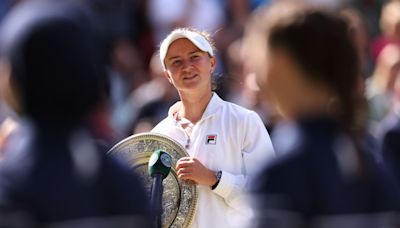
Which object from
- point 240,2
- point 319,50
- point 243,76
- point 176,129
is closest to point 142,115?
point 243,76

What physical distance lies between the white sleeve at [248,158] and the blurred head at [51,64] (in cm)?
302

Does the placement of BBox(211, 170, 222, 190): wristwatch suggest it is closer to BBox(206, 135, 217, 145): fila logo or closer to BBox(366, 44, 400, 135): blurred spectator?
BBox(206, 135, 217, 145): fila logo

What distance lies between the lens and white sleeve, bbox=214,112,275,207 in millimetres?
6465

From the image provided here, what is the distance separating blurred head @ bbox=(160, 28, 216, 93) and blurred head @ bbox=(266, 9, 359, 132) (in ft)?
9.87

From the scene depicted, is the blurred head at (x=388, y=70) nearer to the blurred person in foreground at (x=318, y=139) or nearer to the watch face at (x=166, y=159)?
the watch face at (x=166, y=159)

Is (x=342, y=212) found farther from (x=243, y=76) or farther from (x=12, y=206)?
(x=243, y=76)

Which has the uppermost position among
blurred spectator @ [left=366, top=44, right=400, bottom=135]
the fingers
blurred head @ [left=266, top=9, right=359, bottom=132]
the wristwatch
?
blurred spectator @ [left=366, top=44, right=400, bottom=135]

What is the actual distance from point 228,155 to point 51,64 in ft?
10.5

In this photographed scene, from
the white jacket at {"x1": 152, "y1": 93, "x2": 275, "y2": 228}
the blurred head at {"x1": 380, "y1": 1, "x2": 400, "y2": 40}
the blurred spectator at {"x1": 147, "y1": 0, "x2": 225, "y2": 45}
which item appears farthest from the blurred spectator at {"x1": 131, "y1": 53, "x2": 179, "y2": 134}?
the white jacket at {"x1": 152, "y1": 93, "x2": 275, "y2": 228}

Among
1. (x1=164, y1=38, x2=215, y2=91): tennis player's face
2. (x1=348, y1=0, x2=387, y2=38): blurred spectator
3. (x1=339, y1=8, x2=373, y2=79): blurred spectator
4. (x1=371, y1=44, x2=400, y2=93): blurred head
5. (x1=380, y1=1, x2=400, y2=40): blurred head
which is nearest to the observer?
(x1=339, y1=8, x2=373, y2=79): blurred spectator

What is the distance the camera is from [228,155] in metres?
6.58

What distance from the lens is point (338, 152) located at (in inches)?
145

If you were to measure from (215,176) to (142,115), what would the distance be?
4.32 metres

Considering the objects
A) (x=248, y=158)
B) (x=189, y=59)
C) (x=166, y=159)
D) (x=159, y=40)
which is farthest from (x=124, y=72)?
(x=166, y=159)
